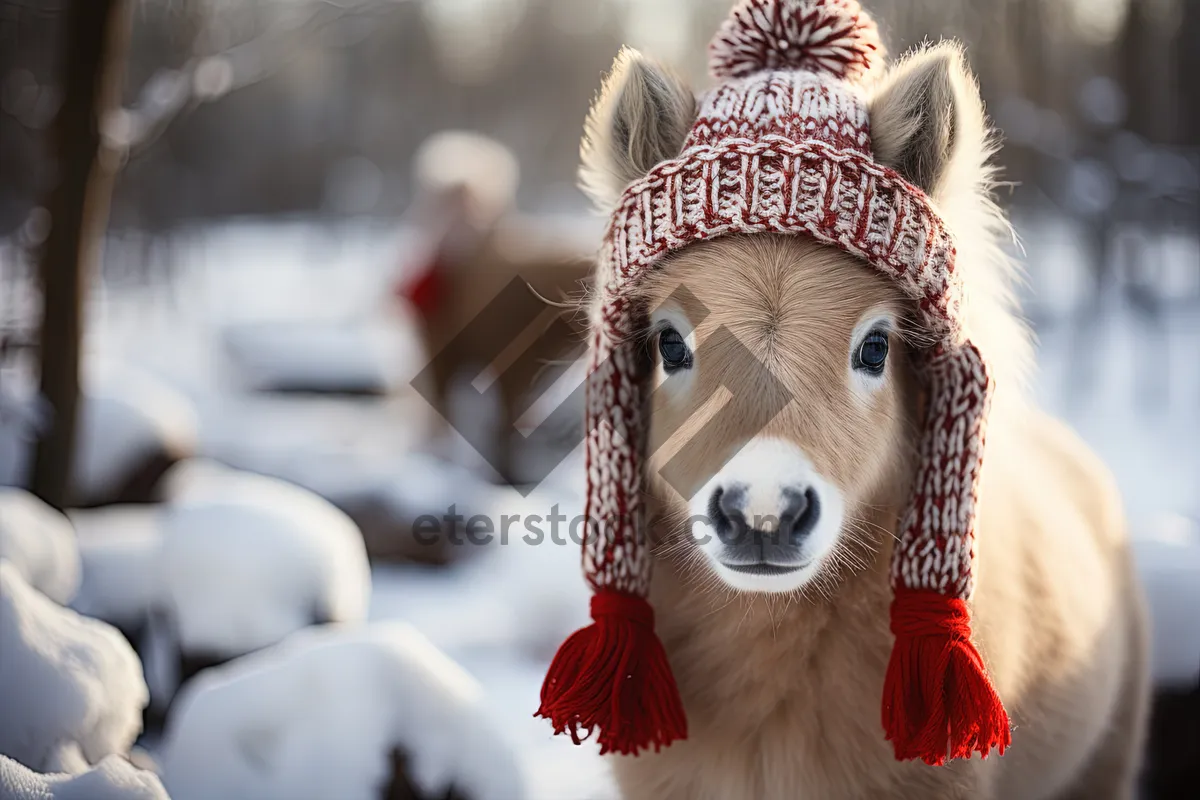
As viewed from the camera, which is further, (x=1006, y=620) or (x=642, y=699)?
(x=1006, y=620)

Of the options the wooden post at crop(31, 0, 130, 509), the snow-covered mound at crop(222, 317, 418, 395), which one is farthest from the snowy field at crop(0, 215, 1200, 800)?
the snow-covered mound at crop(222, 317, 418, 395)

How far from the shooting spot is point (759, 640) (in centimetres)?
201

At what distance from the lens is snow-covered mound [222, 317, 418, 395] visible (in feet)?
33.3

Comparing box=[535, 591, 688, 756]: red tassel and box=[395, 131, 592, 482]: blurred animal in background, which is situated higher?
box=[395, 131, 592, 482]: blurred animal in background

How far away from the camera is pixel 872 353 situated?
1903 millimetres

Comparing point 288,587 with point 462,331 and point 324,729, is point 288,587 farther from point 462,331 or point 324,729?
point 462,331

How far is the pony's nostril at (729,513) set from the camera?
5.23ft

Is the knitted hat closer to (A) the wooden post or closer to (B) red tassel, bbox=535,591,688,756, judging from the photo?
(B) red tassel, bbox=535,591,688,756

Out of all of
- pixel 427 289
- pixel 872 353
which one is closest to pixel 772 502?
pixel 872 353

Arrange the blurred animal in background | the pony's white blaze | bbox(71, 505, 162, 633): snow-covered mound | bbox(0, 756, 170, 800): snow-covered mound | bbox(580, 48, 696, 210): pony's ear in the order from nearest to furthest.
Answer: the pony's white blaze
bbox(0, 756, 170, 800): snow-covered mound
bbox(580, 48, 696, 210): pony's ear
bbox(71, 505, 162, 633): snow-covered mound
the blurred animal in background

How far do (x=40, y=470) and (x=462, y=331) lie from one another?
12.9 feet

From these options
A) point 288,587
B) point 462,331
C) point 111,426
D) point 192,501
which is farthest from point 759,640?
point 462,331

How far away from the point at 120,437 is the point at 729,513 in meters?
4.00

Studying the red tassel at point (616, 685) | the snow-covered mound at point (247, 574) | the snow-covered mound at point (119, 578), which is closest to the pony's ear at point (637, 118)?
the red tassel at point (616, 685)
